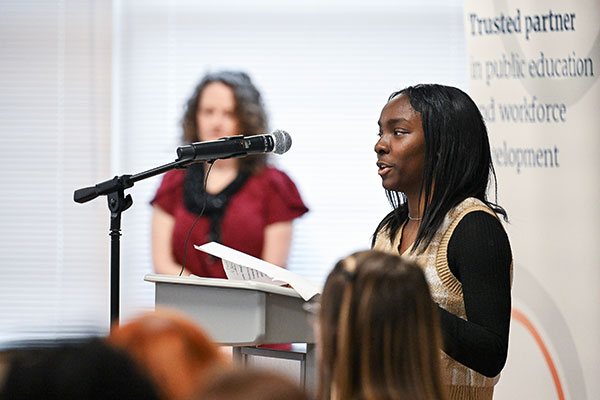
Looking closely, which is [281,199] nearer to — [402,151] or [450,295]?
[402,151]

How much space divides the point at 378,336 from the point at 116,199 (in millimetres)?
1172

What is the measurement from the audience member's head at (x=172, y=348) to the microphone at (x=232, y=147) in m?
1.30

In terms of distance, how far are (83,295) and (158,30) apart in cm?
146

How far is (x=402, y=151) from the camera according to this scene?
2037 millimetres

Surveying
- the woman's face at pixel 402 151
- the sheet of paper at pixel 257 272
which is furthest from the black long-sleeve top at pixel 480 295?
the sheet of paper at pixel 257 272

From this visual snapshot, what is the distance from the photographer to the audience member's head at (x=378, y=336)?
3.64ft

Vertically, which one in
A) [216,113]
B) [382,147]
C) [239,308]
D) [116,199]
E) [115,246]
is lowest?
[239,308]

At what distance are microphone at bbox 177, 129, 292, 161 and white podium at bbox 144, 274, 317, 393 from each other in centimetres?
33

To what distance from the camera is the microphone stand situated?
208 centimetres

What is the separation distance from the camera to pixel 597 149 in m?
3.52

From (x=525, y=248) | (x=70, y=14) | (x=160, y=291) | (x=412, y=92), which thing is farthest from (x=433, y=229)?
(x=70, y=14)

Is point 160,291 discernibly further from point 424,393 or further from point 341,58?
point 341,58

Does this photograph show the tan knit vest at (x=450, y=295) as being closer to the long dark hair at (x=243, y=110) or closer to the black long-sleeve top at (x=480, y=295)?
the black long-sleeve top at (x=480, y=295)

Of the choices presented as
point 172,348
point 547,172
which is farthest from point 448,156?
point 547,172
